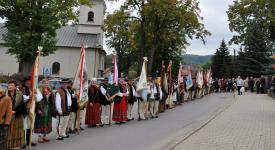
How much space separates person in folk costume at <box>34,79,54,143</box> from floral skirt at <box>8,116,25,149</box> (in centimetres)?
80

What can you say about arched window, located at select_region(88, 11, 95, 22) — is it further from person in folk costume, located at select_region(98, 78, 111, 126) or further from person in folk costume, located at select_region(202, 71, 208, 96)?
person in folk costume, located at select_region(98, 78, 111, 126)

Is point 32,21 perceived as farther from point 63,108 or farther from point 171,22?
point 63,108

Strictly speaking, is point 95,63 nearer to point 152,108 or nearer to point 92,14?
point 92,14

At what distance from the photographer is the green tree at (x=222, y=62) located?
232 feet

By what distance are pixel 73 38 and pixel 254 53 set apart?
32.5m

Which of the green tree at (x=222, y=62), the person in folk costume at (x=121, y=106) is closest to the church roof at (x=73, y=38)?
the green tree at (x=222, y=62)

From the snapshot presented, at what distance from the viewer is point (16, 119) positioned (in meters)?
11.3

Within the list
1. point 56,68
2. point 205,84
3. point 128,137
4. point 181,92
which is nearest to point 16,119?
point 128,137

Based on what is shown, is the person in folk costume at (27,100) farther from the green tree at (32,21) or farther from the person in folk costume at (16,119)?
the green tree at (32,21)

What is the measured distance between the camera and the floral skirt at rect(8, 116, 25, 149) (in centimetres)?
1109

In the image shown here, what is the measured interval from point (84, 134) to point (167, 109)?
1125 cm

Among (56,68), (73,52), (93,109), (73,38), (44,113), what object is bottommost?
(93,109)

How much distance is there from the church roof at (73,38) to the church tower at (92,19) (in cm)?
82

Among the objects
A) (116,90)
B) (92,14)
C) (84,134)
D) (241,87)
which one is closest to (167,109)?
(116,90)
